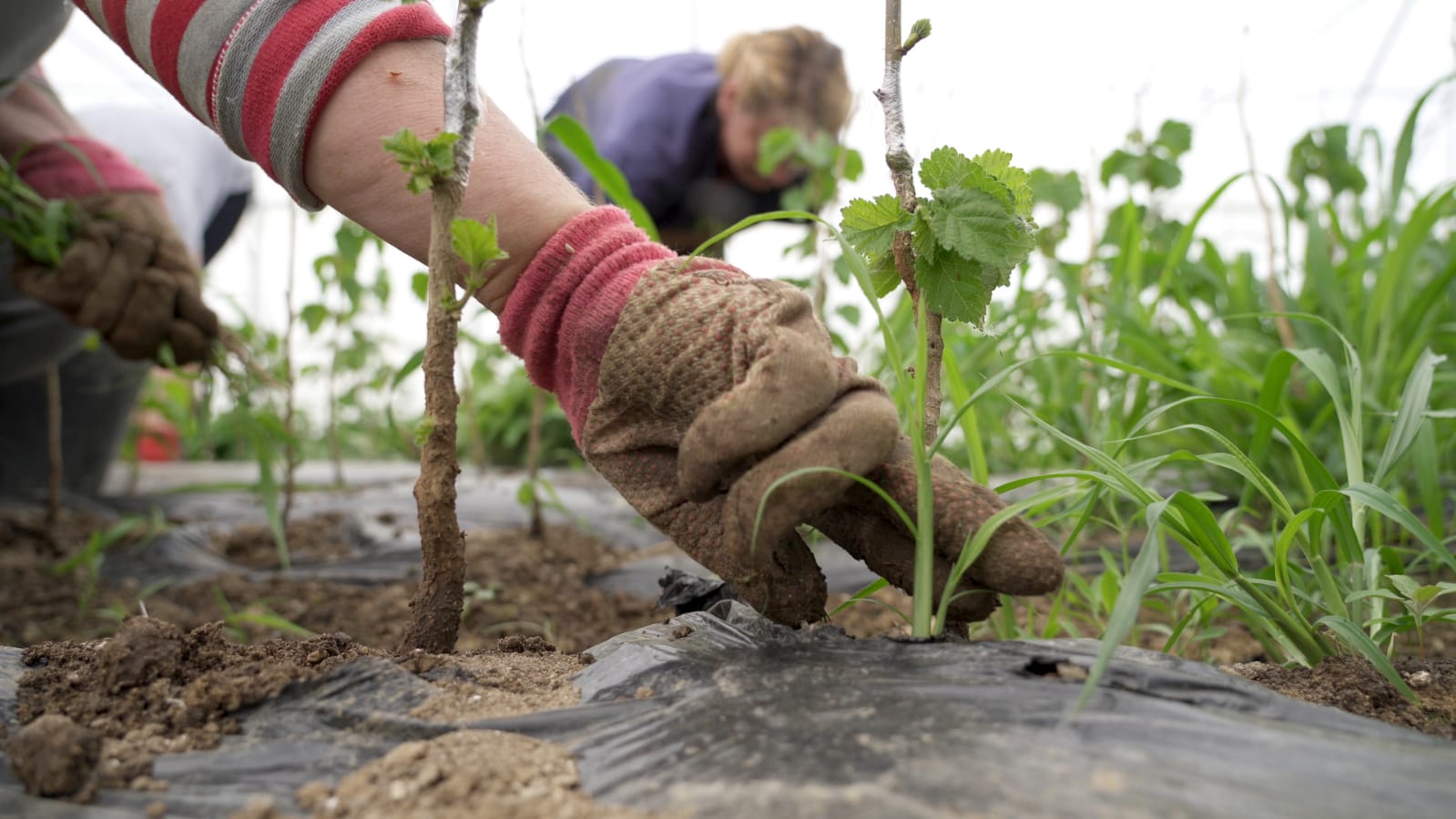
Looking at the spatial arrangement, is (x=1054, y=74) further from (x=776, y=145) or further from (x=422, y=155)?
(x=422, y=155)

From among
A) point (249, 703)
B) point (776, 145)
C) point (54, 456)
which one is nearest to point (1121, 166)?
point (776, 145)

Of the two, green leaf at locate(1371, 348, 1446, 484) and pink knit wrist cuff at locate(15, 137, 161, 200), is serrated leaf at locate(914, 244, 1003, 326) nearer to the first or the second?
green leaf at locate(1371, 348, 1446, 484)

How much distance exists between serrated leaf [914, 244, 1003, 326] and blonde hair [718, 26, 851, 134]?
2589 mm

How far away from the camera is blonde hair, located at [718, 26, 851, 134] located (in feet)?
10.7

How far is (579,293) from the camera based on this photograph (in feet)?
3.06

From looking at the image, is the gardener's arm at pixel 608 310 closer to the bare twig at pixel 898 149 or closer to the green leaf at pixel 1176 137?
the bare twig at pixel 898 149

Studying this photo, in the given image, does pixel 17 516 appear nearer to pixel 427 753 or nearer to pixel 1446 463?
pixel 427 753

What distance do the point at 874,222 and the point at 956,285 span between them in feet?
0.32

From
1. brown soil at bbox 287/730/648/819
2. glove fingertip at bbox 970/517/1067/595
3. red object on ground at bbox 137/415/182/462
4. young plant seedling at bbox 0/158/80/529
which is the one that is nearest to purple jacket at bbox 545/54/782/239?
young plant seedling at bbox 0/158/80/529

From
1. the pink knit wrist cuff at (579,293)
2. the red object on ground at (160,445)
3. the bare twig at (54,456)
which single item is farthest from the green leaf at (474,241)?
the red object on ground at (160,445)

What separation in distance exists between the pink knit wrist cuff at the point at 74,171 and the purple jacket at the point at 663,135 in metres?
1.45

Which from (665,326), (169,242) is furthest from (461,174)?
(169,242)

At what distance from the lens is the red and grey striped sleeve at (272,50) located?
916 millimetres

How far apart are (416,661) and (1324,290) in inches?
70.4
